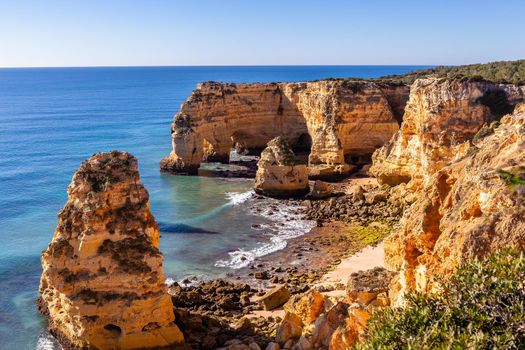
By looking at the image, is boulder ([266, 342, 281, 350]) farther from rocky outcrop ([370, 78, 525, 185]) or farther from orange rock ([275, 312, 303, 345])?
rocky outcrop ([370, 78, 525, 185])

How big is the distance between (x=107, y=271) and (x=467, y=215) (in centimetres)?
1271

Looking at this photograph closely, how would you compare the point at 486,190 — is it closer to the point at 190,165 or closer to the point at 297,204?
the point at 297,204

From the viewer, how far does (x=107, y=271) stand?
19172 millimetres

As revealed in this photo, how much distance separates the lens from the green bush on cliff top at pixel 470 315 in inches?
344

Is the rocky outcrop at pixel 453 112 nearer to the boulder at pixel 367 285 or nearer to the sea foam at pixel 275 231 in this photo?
the sea foam at pixel 275 231

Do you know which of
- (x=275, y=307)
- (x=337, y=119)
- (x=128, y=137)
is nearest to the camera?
(x=275, y=307)

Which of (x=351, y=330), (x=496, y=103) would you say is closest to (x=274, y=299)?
(x=351, y=330)

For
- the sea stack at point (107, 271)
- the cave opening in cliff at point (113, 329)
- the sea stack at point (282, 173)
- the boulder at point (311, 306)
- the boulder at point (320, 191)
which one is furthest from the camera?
the sea stack at point (282, 173)

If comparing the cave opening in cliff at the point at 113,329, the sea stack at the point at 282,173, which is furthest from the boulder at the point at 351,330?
the sea stack at the point at 282,173

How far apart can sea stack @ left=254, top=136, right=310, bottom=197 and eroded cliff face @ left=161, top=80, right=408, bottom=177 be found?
541cm

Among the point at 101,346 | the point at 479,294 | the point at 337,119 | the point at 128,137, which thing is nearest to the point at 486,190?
the point at 479,294

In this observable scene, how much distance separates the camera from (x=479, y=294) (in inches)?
379

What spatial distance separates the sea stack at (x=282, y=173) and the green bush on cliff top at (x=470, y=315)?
34.8m

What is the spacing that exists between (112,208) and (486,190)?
1317cm
